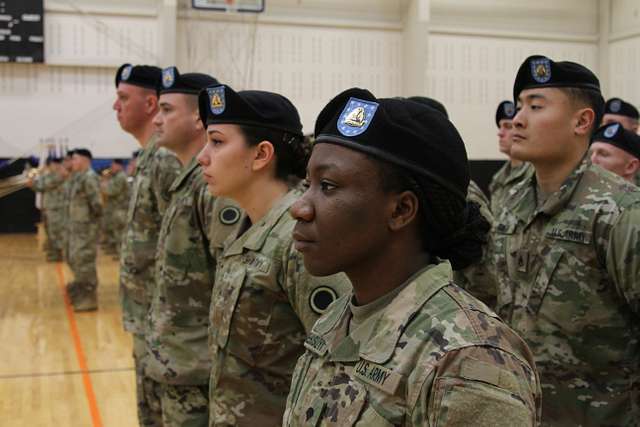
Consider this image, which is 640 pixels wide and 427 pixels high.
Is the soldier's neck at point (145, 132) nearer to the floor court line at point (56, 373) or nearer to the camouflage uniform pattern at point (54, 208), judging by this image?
A: the floor court line at point (56, 373)

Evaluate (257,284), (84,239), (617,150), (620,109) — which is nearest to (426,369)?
(257,284)

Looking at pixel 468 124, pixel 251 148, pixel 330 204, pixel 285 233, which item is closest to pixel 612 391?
pixel 285 233

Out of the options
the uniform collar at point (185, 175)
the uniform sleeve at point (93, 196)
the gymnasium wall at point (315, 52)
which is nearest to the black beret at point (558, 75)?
the uniform collar at point (185, 175)

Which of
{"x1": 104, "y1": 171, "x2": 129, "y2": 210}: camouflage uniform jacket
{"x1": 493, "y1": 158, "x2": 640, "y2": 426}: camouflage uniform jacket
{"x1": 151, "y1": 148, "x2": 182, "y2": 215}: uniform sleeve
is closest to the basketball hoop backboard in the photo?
{"x1": 104, "y1": 171, "x2": 129, "y2": 210}: camouflage uniform jacket

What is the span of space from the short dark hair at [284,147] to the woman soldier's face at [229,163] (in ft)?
0.09

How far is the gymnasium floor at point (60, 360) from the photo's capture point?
4723mm

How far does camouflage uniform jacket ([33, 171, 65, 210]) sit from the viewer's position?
38.2 feet

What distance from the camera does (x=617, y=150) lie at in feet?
11.7

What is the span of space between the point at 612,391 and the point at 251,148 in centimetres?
128

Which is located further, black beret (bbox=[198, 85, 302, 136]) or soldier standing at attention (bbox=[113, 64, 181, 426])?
soldier standing at attention (bbox=[113, 64, 181, 426])

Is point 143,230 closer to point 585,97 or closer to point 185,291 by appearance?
point 185,291

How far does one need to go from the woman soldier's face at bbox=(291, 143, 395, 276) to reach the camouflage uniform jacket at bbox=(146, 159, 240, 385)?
1341mm

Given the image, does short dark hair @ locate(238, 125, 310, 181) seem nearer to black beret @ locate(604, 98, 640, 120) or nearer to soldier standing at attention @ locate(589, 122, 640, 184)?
soldier standing at attention @ locate(589, 122, 640, 184)

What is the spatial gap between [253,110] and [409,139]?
111 centimetres
